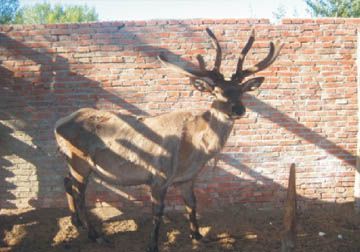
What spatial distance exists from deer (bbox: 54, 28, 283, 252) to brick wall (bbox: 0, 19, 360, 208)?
823mm

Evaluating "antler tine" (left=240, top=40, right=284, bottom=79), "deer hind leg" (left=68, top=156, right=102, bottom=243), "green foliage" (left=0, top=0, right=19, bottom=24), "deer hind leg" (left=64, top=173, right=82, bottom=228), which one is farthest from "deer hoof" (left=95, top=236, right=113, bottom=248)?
"green foliage" (left=0, top=0, right=19, bottom=24)

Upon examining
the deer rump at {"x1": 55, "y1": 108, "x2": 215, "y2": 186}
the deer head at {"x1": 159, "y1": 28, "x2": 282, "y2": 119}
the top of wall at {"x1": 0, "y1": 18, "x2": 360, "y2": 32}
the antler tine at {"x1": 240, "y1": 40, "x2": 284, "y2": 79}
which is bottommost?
the deer rump at {"x1": 55, "y1": 108, "x2": 215, "y2": 186}

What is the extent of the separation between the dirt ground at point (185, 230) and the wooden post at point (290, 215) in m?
0.91

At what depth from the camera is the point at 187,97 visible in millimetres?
5605

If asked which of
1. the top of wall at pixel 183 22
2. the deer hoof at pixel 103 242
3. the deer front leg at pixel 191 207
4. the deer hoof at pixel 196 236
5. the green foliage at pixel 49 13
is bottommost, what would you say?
the deer hoof at pixel 103 242

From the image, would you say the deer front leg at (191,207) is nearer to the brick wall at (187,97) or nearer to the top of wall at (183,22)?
the brick wall at (187,97)

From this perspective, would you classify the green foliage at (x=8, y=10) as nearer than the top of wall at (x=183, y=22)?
No

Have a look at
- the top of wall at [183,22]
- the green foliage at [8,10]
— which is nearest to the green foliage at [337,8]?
the top of wall at [183,22]

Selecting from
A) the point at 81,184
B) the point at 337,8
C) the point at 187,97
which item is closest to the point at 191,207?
the point at 81,184

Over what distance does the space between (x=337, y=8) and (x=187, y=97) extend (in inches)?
392

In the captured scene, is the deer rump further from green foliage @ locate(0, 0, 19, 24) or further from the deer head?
green foliage @ locate(0, 0, 19, 24)

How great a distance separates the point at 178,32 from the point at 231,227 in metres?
3.34

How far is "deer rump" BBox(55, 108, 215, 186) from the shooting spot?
4594 mm

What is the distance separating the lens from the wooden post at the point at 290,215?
357 centimetres
